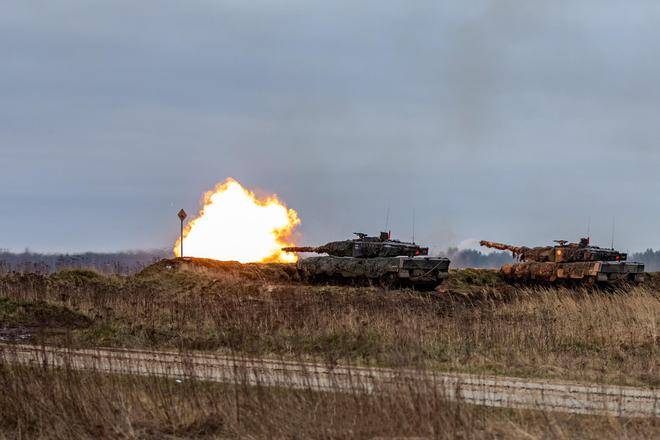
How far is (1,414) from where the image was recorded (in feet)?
38.5

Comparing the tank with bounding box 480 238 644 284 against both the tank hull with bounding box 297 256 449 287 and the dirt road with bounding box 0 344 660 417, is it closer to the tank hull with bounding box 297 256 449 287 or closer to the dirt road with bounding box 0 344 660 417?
the tank hull with bounding box 297 256 449 287

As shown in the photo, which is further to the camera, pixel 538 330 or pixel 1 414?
pixel 538 330

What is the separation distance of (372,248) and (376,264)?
1161mm

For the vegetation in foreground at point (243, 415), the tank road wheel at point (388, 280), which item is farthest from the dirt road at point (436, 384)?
the tank road wheel at point (388, 280)

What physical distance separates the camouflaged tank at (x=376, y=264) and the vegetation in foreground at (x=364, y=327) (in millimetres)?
2571

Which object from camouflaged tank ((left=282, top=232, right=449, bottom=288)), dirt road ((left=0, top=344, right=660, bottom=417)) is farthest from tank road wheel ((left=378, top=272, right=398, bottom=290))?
dirt road ((left=0, top=344, right=660, bottom=417))

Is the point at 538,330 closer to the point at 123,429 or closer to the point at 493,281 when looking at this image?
the point at 123,429

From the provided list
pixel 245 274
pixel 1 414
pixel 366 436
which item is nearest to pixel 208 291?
pixel 245 274

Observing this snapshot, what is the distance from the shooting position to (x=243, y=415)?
11078mm

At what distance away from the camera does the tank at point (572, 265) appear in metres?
39.2

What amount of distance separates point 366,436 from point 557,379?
6.99 m

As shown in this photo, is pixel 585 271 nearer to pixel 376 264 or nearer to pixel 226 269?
pixel 376 264

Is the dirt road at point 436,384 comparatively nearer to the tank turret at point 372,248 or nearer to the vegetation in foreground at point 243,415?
the vegetation in foreground at point 243,415

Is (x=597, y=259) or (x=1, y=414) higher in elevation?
(x=597, y=259)
